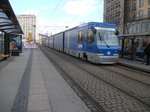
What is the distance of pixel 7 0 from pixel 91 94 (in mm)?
4594

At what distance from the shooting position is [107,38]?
12.7 metres

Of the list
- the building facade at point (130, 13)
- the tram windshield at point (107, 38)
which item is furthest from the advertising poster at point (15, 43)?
the building facade at point (130, 13)

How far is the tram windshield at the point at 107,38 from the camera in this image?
12.5 metres

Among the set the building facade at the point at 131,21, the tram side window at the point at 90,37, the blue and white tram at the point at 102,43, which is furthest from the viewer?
the building facade at the point at 131,21

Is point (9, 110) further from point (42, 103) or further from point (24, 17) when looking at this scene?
point (24, 17)

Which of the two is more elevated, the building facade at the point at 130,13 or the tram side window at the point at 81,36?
the building facade at the point at 130,13

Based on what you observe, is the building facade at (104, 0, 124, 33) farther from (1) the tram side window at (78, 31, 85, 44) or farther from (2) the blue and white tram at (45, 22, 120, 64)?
(2) the blue and white tram at (45, 22, 120, 64)

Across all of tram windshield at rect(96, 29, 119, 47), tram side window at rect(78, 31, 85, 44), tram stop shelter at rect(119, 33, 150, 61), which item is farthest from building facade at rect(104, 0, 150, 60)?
tram side window at rect(78, 31, 85, 44)

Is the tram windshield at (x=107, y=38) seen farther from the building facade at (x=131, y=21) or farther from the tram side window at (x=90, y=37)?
the building facade at (x=131, y=21)

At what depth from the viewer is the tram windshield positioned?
12523 millimetres

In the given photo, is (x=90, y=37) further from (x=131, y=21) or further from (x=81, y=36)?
(x=131, y=21)

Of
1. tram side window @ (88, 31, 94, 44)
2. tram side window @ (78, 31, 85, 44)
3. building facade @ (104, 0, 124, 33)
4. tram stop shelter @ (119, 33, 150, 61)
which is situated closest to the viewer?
tram side window @ (88, 31, 94, 44)

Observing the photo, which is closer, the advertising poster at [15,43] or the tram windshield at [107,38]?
the tram windshield at [107,38]

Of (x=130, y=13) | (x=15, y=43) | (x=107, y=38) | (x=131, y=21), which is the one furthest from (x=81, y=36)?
(x=130, y=13)
